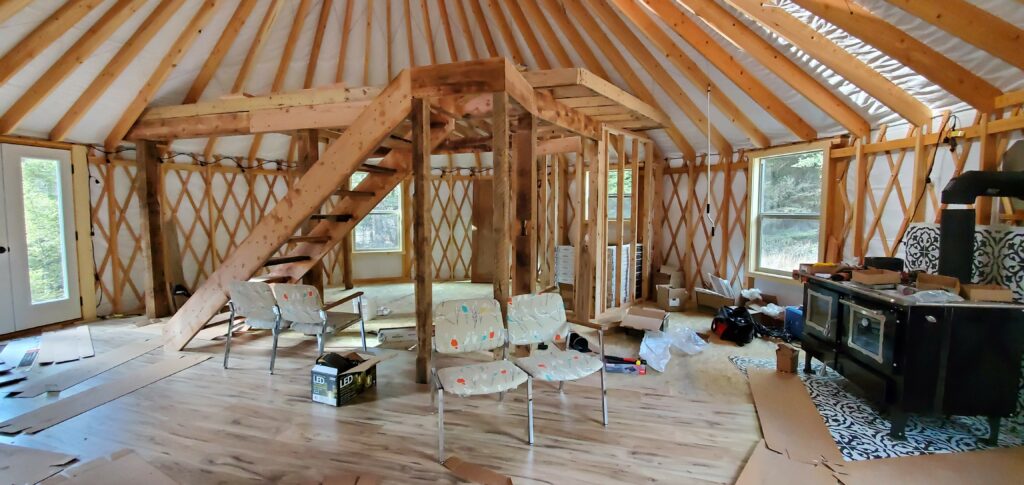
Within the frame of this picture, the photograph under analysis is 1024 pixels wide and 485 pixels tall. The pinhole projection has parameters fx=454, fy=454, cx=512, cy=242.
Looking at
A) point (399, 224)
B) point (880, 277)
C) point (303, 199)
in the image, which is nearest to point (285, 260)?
point (303, 199)

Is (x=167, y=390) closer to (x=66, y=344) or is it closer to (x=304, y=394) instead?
(x=304, y=394)

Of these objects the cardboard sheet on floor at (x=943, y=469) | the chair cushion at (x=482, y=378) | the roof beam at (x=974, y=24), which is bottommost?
the cardboard sheet on floor at (x=943, y=469)

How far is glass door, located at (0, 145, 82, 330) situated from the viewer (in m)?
4.60

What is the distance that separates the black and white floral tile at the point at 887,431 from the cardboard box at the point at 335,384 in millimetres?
2951

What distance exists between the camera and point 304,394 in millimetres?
3225

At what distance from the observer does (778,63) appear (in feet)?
12.5

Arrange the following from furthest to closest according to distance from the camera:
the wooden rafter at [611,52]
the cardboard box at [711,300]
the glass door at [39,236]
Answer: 1. the cardboard box at [711,300]
2. the glass door at [39,236]
3. the wooden rafter at [611,52]

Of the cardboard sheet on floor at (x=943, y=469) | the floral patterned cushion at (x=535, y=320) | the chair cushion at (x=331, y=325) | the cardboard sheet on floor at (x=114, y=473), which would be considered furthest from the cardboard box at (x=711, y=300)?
the cardboard sheet on floor at (x=114, y=473)

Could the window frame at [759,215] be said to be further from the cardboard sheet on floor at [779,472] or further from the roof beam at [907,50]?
the cardboard sheet on floor at [779,472]

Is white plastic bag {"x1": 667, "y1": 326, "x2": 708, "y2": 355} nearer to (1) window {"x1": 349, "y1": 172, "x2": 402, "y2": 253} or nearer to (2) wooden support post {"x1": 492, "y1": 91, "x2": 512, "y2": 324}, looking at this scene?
(2) wooden support post {"x1": 492, "y1": 91, "x2": 512, "y2": 324}

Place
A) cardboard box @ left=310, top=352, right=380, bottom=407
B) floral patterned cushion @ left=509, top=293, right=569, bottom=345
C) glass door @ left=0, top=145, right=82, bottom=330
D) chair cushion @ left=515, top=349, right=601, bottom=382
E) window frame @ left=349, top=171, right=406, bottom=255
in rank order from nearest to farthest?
chair cushion @ left=515, top=349, right=601, bottom=382
floral patterned cushion @ left=509, top=293, right=569, bottom=345
cardboard box @ left=310, top=352, right=380, bottom=407
glass door @ left=0, top=145, right=82, bottom=330
window frame @ left=349, top=171, right=406, bottom=255

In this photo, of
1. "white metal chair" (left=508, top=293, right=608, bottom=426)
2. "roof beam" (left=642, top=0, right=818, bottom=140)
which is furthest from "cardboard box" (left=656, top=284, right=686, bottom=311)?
"white metal chair" (left=508, top=293, right=608, bottom=426)

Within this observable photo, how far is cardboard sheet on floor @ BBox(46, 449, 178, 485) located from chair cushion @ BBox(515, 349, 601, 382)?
184cm

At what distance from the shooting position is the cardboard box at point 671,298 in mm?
5738
